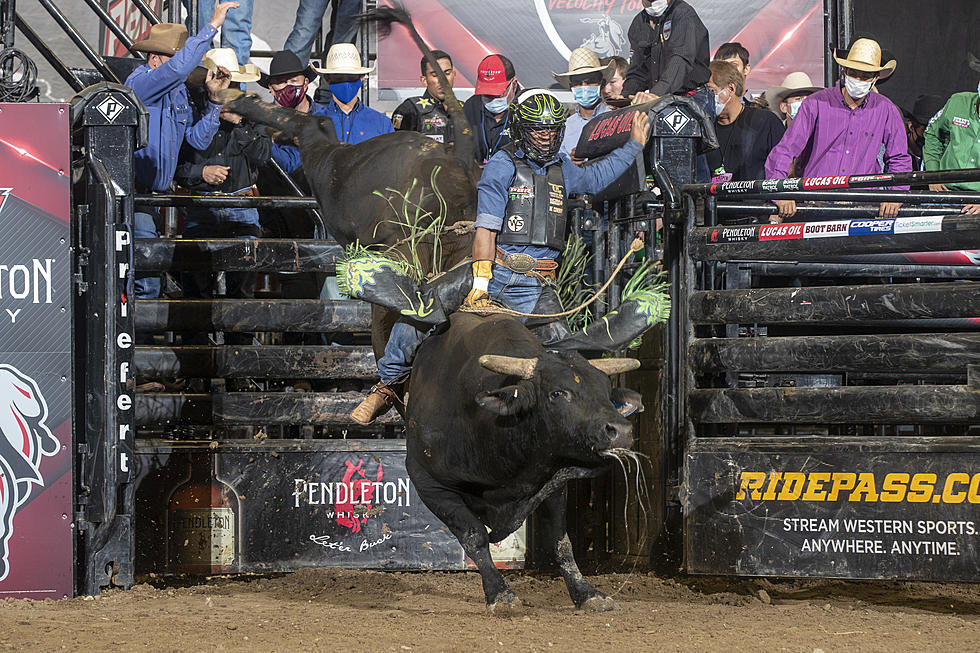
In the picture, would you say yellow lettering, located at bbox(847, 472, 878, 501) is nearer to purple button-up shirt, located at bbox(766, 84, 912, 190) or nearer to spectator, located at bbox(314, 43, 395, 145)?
purple button-up shirt, located at bbox(766, 84, 912, 190)

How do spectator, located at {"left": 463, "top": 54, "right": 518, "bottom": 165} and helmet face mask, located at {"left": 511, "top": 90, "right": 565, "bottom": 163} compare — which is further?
spectator, located at {"left": 463, "top": 54, "right": 518, "bottom": 165}

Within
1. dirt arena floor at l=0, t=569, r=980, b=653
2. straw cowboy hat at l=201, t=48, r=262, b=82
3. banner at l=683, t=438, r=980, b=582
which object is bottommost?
dirt arena floor at l=0, t=569, r=980, b=653

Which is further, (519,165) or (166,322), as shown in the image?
(166,322)

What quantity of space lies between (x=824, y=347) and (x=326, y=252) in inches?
128

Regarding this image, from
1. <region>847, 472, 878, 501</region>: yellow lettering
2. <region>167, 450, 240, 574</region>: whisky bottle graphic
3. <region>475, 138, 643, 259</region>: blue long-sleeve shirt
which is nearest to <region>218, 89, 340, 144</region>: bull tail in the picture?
<region>475, 138, 643, 259</region>: blue long-sleeve shirt

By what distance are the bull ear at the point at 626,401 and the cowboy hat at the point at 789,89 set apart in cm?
563

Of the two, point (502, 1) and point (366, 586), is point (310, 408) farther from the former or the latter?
point (502, 1)

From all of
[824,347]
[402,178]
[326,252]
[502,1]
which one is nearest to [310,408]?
[326,252]

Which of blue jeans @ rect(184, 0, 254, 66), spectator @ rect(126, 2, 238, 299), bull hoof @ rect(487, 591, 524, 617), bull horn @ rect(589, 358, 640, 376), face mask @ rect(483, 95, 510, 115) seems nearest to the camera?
bull horn @ rect(589, 358, 640, 376)

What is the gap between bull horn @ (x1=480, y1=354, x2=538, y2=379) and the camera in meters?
5.15

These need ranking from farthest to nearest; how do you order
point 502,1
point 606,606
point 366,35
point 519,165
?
1. point 502,1
2. point 366,35
3. point 519,165
4. point 606,606

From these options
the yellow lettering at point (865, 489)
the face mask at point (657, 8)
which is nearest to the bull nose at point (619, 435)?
the yellow lettering at point (865, 489)

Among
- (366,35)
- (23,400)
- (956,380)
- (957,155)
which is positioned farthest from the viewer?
(366,35)

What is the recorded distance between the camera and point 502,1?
10.6 meters
